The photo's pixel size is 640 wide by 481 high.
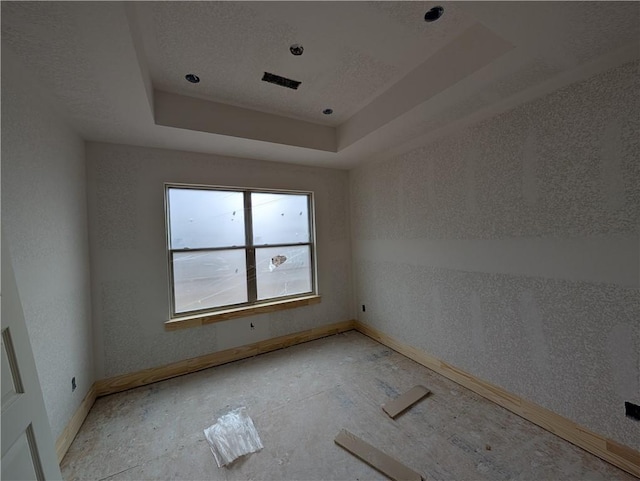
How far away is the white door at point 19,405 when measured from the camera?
917 mm

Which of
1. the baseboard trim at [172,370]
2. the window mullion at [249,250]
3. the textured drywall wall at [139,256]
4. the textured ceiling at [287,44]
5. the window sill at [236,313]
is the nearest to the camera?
the textured ceiling at [287,44]

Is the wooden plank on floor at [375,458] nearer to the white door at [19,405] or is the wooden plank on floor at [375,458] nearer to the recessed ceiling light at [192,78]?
the white door at [19,405]

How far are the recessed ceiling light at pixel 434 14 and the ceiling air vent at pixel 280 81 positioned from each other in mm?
1010

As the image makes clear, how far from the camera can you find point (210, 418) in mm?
2029

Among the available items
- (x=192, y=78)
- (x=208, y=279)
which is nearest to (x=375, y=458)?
(x=208, y=279)

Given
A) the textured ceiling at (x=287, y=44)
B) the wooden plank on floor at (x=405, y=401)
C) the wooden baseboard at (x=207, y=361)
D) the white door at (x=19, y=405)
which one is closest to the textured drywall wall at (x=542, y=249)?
the wooden plank on floor at (x=405, y=401)

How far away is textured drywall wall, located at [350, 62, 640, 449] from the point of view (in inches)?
58.8

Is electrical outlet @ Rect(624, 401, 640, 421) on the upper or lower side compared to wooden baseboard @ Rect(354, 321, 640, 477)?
upper

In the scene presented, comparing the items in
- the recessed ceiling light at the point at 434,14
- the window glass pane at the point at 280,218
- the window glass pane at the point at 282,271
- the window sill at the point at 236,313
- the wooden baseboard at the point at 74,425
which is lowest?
the wooden baseboard at the point at 74,425

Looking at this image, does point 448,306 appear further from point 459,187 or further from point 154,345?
point 154,345

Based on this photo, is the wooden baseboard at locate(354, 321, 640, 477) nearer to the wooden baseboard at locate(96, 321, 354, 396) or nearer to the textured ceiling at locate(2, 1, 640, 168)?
the wooden baseboard at locate(96, 321, 354, 396)

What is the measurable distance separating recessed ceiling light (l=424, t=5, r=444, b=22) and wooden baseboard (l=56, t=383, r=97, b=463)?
3.54m

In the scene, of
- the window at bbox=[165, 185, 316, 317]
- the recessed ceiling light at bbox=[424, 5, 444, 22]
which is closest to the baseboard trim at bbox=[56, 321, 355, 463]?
the window at bbox=[165, 185, 316, 317]

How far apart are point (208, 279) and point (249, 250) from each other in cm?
58
